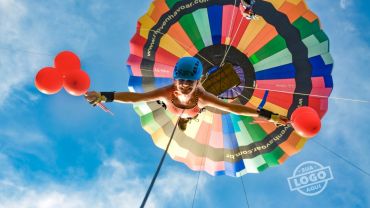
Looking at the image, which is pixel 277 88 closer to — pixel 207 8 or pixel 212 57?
pixel 212 57

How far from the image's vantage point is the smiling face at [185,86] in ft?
19.3

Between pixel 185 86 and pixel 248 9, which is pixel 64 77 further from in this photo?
pixel 248 9

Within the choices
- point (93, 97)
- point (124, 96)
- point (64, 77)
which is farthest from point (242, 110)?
Result: point (64, 77)

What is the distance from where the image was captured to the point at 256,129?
901 cm

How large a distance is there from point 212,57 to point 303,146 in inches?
111

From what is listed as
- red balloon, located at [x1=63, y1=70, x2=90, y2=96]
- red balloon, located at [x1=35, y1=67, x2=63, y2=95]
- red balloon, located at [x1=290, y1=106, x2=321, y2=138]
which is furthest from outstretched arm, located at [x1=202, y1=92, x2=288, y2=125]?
red balloon, located at [x1=35, y1=67, x2=63, y2=95]

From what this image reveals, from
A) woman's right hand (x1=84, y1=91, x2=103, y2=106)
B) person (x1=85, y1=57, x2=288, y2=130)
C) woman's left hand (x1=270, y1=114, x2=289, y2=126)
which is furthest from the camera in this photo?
person (x1=85, y1=57, x2=288, y2=130)

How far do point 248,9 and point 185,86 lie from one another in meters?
2.93

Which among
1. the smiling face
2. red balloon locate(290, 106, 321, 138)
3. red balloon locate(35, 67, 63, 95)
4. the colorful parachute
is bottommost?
red balloon locate(35, 67, 63, 95)

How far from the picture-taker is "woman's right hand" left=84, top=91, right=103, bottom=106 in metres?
5.45

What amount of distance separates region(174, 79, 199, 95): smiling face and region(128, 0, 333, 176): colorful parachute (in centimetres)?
231

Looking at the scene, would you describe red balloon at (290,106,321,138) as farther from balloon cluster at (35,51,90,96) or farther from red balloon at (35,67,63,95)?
red balloon at (35,67,63,95)

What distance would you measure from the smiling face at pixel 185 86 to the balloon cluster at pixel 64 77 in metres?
1.46

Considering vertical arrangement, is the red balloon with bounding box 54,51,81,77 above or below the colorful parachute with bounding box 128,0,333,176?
below
